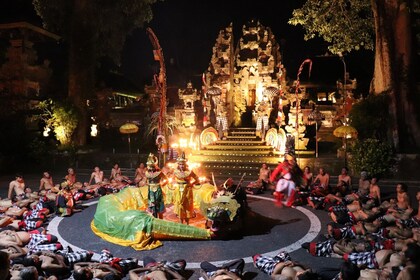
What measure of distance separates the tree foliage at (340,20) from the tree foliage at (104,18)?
10.9 m

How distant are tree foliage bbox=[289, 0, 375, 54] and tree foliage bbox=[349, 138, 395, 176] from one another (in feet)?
21.2

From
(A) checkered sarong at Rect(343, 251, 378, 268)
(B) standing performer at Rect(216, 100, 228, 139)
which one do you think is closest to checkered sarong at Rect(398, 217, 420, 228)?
(A) checkered sarong at Rect(343, 251, 378, 268)

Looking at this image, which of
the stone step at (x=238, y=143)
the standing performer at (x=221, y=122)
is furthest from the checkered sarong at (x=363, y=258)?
the standing performer at (x=221, y=122)

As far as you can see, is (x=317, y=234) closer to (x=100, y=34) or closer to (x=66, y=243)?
(x=66, y=243)

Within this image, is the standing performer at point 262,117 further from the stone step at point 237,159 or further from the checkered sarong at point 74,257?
the checkered sarong at point 74,257

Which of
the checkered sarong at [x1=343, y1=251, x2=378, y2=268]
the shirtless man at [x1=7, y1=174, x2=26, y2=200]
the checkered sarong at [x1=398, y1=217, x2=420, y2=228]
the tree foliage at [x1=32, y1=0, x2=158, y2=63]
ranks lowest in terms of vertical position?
the checkered sarong at [x1=343, y1=251, x2=378, y2=268]

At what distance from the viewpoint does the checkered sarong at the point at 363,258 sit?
670 centimetres

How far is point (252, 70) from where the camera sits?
2602 centimetres

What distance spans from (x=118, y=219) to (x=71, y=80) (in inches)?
644

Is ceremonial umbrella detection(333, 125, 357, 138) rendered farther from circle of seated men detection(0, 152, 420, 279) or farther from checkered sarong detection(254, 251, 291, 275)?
checkered sarong detection(254, 251, 291, 275)

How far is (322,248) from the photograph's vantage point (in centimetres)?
774

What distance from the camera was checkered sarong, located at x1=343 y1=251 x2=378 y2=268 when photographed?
6.70 m

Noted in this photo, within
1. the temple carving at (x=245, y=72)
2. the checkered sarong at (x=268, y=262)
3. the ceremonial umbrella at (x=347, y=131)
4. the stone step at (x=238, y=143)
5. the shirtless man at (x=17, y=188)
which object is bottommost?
the checkered sarong at (x=268, y=262)

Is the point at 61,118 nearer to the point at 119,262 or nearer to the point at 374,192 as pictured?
the point at 119,262
